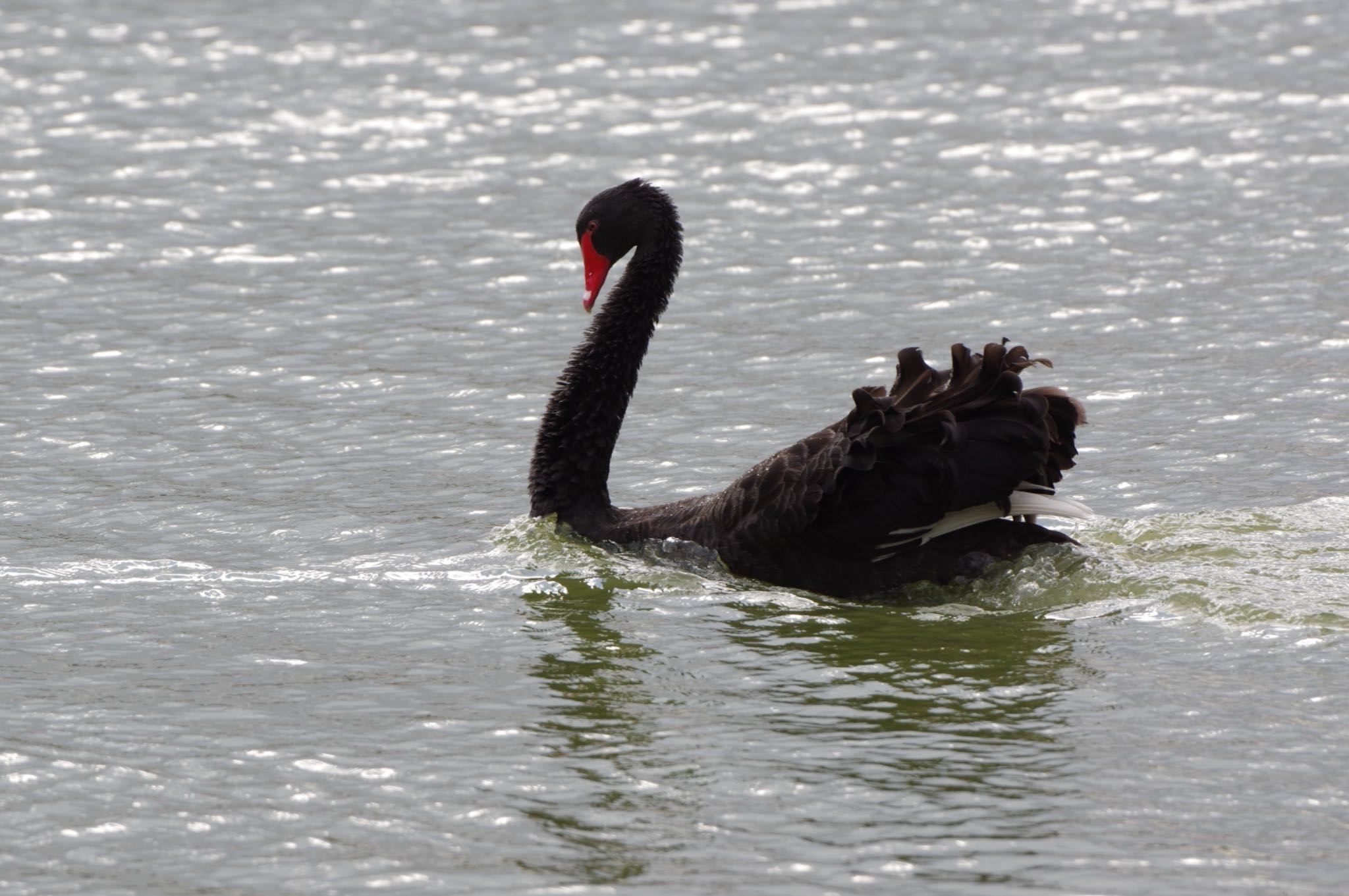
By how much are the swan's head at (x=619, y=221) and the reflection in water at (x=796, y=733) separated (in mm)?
1827

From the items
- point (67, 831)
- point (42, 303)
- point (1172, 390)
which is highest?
point (42, 303)

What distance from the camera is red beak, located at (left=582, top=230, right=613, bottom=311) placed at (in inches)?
388

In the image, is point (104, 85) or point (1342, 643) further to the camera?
point (104, 85)

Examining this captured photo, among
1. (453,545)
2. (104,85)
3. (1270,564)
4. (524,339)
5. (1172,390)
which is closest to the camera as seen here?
(1270,564)

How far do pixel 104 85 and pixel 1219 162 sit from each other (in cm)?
1075

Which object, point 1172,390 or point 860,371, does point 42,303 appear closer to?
point 860,371

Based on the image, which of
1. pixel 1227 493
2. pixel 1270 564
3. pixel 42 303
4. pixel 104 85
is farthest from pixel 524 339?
pixel 104 85

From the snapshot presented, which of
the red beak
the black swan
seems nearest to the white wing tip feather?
the black swan

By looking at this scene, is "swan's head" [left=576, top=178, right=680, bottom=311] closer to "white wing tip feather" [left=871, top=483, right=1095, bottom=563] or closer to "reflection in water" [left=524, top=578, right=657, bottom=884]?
"reflection in water" [left=524, top=578, right=657, bottom=884]

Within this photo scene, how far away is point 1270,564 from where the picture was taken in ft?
28.5

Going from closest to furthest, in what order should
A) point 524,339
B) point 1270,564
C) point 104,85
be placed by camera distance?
point 1270,564
point 524,339
point 104,85

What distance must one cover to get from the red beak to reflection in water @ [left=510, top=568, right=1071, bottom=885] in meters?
1.65

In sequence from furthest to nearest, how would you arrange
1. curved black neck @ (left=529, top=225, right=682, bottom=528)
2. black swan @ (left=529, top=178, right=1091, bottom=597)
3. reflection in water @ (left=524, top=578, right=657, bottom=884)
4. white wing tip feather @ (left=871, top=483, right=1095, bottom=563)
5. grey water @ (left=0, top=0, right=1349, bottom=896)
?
1. curved black neck @ (left=529, top=225, right=682, bottom=528)
2. white wing tip feather @ (left=871, top=483, right=1095, bottom=563)
3. black swan @ (left=529, top=178, right=1091, bottom=597)
4. grey water @ (left=0, top=0, right=1349, bottom=896)
5. reflection in water @ (left=524, top=578, right=657, bottom=884)

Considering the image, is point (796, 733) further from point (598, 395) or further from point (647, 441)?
point (647, 441)
